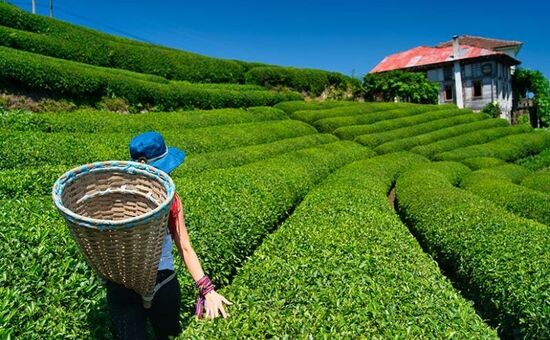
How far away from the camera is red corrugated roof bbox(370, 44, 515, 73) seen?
5278 centimetres

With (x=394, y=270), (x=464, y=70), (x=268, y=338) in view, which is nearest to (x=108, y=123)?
(x=394, y=270)

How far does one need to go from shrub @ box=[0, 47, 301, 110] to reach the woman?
19.9 meters

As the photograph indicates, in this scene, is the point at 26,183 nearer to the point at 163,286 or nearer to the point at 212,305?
the point at 163,286

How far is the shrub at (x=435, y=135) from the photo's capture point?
Answer: 29484 millimetres

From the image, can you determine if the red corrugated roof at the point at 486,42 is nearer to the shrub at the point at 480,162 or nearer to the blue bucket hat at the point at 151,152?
the shrub at the point at 480,162

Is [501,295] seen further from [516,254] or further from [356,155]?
[356,155]

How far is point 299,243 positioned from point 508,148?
28384 mm

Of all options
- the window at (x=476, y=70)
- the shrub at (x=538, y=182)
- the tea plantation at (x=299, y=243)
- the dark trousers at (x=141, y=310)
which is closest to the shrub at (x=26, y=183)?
the tea plantation at (x=299, y=243)

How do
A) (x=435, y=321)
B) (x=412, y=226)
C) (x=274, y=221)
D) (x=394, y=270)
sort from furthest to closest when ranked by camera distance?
(x=412, y=226), (x=274, y=221), (x=394, y=270), (x=435, y=321)

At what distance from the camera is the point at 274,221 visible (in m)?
12.9

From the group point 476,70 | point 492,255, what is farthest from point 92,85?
point 476,70

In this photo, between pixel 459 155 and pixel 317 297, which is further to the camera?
pixel 459 155

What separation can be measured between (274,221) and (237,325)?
8212 millimetres

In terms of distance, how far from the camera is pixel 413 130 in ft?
113
